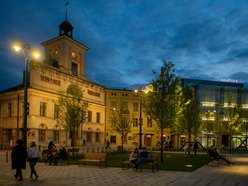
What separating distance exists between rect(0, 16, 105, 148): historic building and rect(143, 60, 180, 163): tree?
82.4ft

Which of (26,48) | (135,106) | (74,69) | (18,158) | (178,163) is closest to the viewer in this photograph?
(18,158)

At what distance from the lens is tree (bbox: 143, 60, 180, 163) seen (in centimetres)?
2556

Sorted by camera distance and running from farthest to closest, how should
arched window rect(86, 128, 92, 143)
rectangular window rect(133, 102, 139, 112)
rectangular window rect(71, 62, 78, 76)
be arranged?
rectangular window rect(133, 102, 139, 112) → arched window rect(86, 128, 92, 143) → rectangular window rect(71, 62, 78, 76)

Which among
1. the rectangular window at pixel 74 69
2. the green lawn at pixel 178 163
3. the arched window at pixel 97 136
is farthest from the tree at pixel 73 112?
the arched window at pixel 97 136

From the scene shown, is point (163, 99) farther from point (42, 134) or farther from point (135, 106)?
point (135, 106)

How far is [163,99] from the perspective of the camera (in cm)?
→ 2584

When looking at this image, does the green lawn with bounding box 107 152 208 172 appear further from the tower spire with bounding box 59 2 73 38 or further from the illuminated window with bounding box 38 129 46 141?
the tower spire with bounding box 59 2 73 38

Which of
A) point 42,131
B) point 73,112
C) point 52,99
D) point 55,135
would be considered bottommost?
point 55,135

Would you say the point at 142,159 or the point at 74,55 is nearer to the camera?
the point at 142,159

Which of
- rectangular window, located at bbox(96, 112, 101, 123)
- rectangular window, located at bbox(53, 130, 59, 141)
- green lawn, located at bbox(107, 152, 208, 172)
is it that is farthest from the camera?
rectangular window, located at bbox(96, 112, 101, 123)

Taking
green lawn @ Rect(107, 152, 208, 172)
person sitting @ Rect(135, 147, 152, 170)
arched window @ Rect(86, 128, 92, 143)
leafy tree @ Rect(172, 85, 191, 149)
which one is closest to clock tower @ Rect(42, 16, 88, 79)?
arched window @ Rect(86, 128, 92, 143)

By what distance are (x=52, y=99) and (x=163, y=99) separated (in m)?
29.5

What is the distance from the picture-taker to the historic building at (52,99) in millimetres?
47438

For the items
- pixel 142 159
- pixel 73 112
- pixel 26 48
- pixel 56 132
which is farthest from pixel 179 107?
pixel 56 132
